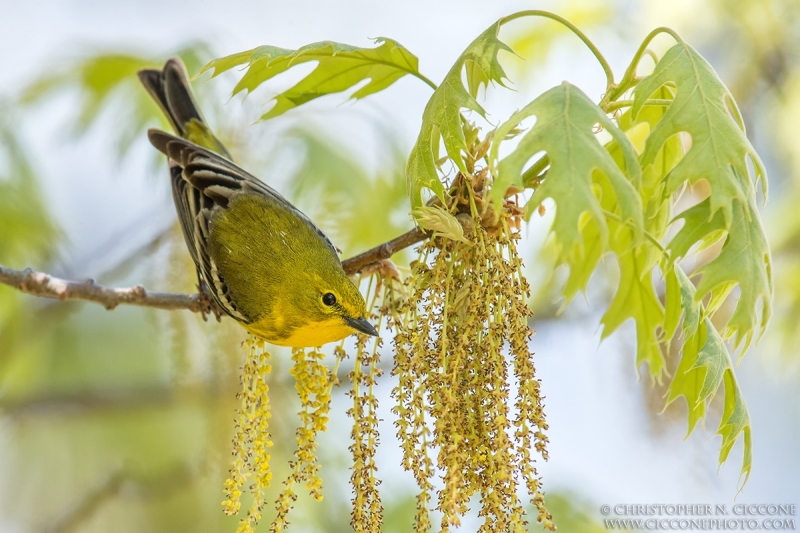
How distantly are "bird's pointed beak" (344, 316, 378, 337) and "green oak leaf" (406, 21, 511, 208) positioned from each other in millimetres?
385

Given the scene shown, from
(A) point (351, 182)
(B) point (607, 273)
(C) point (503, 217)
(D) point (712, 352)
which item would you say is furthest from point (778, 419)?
(C) point (503, 217)

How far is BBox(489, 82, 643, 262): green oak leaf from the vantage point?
0.98m

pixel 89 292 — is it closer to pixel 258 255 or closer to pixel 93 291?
pixel 93 291

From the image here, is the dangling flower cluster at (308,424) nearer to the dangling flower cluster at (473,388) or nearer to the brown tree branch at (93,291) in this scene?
the dangling flower cluster at (473,388)

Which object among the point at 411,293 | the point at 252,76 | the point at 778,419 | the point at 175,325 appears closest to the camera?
the point at 411,293

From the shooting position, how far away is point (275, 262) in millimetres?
1995

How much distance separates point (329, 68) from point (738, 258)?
98cm

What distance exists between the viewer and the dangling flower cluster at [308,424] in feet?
4.40

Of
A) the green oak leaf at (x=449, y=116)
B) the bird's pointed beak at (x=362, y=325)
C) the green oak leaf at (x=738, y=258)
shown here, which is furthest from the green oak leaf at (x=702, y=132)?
the bird's pointed beak at (x=362, y=325)

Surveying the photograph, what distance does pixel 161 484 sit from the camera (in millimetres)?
2764

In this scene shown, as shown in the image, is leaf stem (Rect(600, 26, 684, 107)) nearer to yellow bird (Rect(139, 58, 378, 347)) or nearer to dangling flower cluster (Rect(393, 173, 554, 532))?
dangling flower cluster (Rect(393, 173, 554, 532))

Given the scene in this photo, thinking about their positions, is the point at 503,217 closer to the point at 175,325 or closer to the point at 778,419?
the point at 175,325

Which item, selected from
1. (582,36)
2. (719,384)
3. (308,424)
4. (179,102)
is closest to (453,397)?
(308,424)

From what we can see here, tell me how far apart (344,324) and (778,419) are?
316cm
